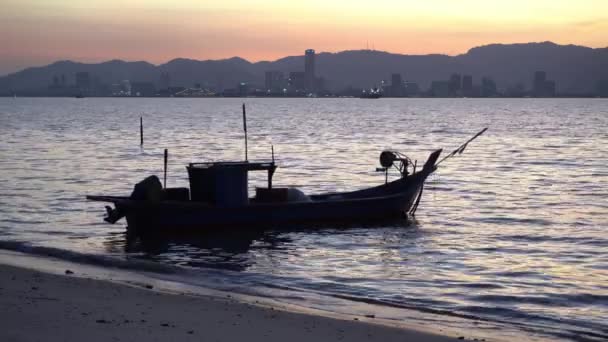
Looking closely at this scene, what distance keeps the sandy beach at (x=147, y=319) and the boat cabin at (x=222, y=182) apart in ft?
31.8

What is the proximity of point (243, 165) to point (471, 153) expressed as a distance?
44.4 meters

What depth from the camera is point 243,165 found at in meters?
23.0

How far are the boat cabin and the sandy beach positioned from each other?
9.69 meters

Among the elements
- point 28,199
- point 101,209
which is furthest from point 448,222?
point 28,199

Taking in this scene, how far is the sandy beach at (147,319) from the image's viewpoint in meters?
9.95

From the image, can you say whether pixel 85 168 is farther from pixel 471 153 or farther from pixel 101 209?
pixel 471 153

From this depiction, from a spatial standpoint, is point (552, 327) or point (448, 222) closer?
point (552, 327)

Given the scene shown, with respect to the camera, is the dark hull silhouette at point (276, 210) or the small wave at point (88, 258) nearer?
the small wave at point (88, 258)

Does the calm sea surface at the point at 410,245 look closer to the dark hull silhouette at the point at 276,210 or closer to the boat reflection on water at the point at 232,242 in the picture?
the boat reflection on water at the point at 232,242

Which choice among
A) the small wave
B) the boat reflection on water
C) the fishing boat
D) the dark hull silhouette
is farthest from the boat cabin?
the small wave

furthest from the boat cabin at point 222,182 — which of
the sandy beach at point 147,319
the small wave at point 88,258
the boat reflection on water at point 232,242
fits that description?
the sandy beach at point 147,319

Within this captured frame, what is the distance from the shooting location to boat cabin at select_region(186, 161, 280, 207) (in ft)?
75.7

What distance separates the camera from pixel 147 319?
35.7ft

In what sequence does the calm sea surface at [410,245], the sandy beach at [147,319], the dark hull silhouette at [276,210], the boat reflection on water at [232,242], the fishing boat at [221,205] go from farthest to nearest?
1. the dark hull silhouette at [276,210]
2. the fishing boat at [221,205]
3. the boat reflection on water at [232,242]
4. the calm sea surface at [410,245]
5. the sandy beach at [147,319]
